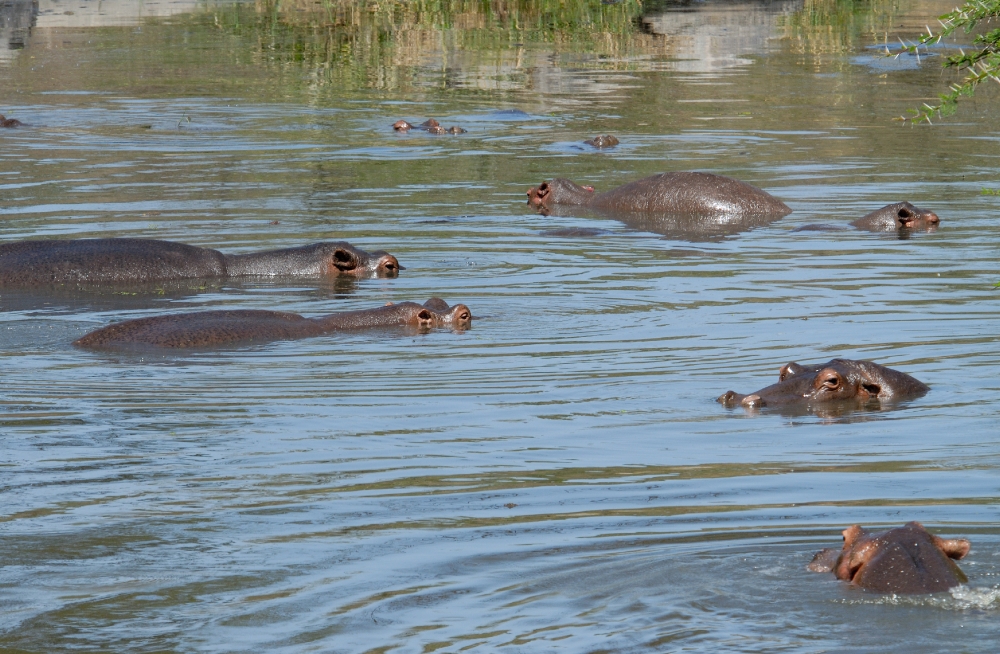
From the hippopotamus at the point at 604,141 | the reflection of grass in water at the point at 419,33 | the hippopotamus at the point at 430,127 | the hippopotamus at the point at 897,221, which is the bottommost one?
the hippopotamus at the point at 897,221

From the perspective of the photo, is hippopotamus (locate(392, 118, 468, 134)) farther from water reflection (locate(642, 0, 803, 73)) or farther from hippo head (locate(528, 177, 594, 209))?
water reflection (locate(642, 0, 803, 73))

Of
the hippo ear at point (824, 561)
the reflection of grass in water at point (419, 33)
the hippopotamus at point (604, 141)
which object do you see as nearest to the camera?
the hippo ear at point (824, 561)

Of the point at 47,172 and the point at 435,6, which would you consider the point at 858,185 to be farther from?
the point at 435,6

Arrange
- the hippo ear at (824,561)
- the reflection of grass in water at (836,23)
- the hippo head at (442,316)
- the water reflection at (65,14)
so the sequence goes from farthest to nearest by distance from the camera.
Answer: the water reflection at (65,14), the reflection of grass in water at (836,23), the hippo head at (442,316), the hippo ear at (824,561)

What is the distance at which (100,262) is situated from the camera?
36.6 feet

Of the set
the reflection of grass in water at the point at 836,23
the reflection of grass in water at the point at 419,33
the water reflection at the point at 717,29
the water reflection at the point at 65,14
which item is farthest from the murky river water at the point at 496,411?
the water reflection at the point at 65,14

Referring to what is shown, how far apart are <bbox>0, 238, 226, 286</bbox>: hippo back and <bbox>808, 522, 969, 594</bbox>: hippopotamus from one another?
7.32 metres

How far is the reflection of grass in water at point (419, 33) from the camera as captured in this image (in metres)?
24.4

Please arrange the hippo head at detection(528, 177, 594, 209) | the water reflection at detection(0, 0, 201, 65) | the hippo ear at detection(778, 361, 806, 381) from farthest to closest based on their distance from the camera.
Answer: the water reflection at detection(0, 0, 201, 65) < the hippo head at detection(528, 177, 594, 209) < the hippo ear at detection(778, 361, 806, 381)

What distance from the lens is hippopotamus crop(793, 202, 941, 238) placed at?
1273 centimetres

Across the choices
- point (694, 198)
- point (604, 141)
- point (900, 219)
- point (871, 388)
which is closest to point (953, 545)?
point (871, 388)

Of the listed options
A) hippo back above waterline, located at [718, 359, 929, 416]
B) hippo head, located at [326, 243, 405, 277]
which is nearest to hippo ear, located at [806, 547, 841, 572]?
hippo back above waterline, located at [718, 359, 929, 416]

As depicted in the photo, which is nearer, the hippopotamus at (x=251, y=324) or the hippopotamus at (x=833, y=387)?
the hippopotamus at (x=833, y=387)

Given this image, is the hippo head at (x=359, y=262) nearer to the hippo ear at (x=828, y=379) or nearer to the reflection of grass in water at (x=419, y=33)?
the hippo ear at (x=828, y=379)
